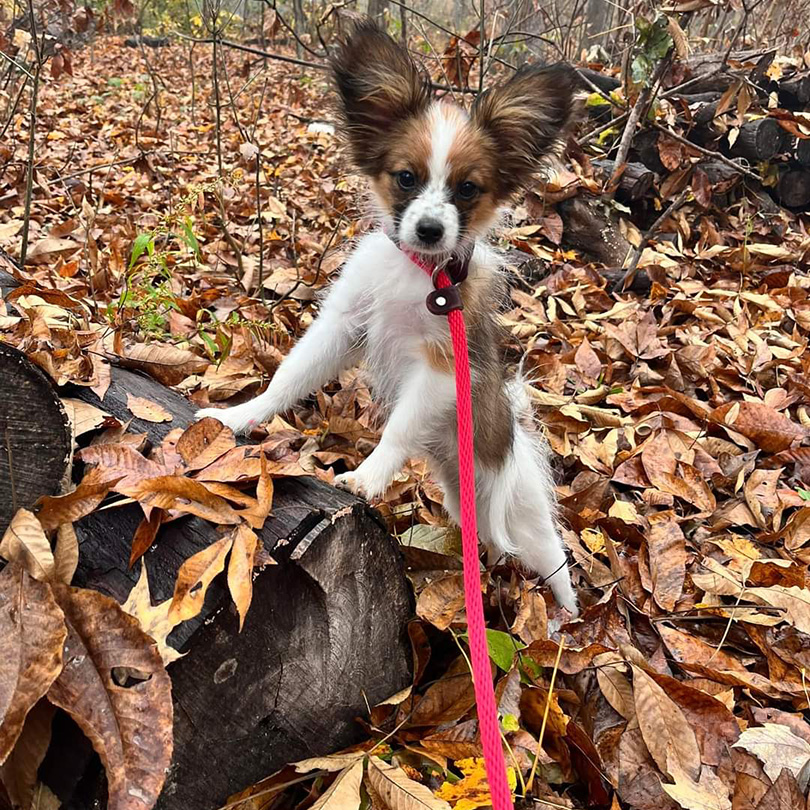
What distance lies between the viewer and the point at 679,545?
9.74 feet

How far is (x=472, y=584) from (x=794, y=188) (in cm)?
661

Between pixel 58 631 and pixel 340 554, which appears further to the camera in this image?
pixel 340 554

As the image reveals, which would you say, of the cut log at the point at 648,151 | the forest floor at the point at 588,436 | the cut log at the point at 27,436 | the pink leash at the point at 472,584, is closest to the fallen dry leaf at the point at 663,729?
the forest floor at the point at 588,436

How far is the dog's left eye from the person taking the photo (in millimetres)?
2842

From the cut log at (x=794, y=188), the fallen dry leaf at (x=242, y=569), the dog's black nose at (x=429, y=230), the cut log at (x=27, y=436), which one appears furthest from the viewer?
the cut log at (x=794, y=188)

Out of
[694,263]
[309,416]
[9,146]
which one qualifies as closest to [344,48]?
[309,416]

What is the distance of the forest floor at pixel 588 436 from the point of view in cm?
212

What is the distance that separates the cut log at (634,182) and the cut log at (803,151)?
1602 millimetres

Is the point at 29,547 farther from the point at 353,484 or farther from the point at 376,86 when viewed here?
the point at 376,86

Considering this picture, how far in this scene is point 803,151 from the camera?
21.6ft

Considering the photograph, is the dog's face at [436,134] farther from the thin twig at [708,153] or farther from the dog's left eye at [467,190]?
the thin twig at [708,153]

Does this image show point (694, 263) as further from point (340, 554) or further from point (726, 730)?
point (340, 554)

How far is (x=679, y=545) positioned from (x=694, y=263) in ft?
11.5

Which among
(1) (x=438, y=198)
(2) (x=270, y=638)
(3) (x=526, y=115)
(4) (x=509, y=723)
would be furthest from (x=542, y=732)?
(3) (x=526, y=115)
